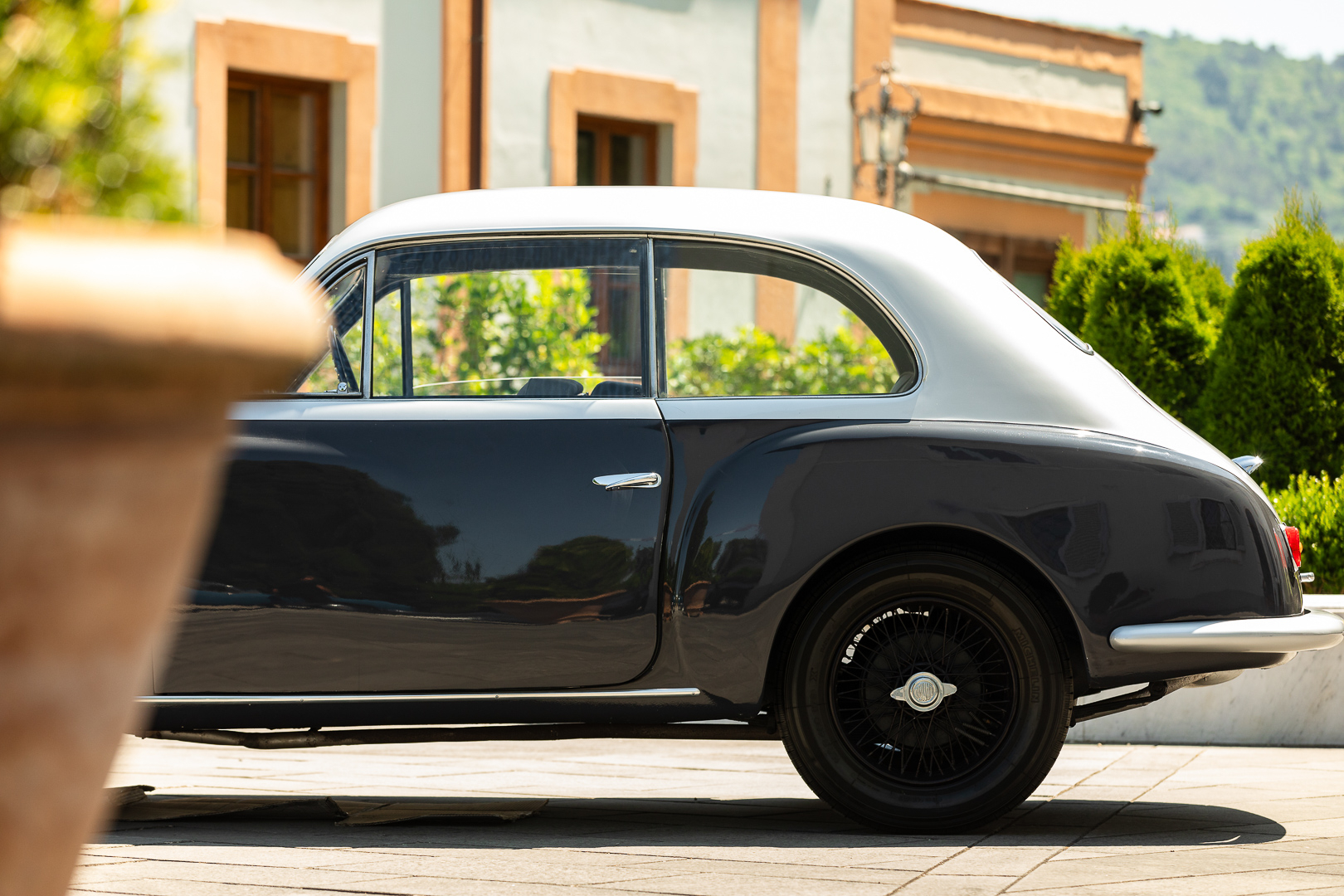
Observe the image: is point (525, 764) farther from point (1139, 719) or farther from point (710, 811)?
point (1139, 719)

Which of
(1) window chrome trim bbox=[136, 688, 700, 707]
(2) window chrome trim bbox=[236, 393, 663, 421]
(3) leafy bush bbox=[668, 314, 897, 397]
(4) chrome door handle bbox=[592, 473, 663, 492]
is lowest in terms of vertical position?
(1) window chrome trim bbox=[136, 688, 700, 707]

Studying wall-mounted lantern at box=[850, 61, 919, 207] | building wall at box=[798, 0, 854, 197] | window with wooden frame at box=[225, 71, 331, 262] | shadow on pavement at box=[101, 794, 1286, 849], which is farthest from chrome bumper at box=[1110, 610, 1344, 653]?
wall-mounted lantern at box=[850, 61, 919, 207]

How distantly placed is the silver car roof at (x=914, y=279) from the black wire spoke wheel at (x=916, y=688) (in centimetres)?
59

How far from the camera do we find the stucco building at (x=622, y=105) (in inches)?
523

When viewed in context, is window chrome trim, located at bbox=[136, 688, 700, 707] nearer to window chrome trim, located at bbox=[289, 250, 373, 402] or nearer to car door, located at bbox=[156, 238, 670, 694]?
car door, located at bbox=[156, 238, 670, 694]

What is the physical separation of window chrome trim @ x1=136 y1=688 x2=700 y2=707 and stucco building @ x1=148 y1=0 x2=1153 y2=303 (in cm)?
715

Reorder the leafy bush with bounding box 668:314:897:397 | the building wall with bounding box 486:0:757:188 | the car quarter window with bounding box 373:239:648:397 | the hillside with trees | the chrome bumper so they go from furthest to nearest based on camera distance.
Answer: the hillside with trees, the building wall with bounding box 486:0:757:188, the leafy bush with bounding box 668:314:897:397, the car quarter window with bounding box 373:239:648:397, the chrome bumper

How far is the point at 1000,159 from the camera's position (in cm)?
1864

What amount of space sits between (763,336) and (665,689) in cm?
179

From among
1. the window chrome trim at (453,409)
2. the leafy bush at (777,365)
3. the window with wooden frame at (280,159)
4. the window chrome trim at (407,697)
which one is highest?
the window with wooden frame at (280,159)

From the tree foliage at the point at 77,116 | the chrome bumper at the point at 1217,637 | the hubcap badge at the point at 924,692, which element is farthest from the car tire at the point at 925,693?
the tree foliage at the point at 77,116

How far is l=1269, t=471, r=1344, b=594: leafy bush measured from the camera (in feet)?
27.0

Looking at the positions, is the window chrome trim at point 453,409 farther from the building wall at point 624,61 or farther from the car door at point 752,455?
the building wall at point 624,61

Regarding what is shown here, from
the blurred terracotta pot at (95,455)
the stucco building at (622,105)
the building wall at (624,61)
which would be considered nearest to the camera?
the blurred terracotta pot at (95,455)
